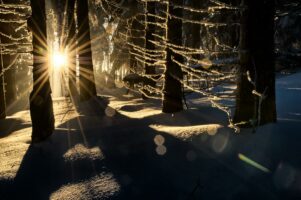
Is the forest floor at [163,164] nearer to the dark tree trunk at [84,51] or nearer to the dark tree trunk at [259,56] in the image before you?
the dark tree trunk at [259,56]

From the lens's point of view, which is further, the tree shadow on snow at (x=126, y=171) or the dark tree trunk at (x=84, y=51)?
the dark tree trunk at (x=84, y=51)

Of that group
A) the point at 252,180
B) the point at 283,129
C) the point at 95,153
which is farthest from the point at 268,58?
the point at 95,153

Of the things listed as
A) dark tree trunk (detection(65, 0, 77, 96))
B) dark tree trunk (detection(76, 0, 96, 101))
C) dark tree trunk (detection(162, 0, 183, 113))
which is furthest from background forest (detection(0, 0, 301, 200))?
dark tree trunk (detection(65, 0, 77, 96))

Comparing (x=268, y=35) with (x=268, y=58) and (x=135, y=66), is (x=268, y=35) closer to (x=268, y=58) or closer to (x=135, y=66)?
(x=268, y=58)

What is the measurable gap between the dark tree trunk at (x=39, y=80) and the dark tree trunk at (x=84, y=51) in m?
5.33

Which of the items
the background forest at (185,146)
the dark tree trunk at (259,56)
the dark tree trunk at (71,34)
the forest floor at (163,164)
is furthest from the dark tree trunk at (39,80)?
the dark tree trunk at (71,34)

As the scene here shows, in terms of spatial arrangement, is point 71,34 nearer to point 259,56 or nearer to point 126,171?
point 259,56

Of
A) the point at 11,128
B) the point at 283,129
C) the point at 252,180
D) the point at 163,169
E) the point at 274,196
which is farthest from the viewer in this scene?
the point at 11,128

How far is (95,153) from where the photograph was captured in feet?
19.8

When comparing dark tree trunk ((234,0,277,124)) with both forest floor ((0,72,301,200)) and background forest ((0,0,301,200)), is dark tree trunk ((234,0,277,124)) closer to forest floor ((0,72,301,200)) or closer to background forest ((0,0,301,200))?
background forest ((0,0,301,200))

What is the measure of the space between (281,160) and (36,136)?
16.7 ft

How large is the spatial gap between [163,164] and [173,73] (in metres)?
4.16

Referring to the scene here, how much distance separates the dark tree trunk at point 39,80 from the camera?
7.77 m

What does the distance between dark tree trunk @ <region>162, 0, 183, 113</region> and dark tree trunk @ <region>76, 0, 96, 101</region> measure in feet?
16.4
